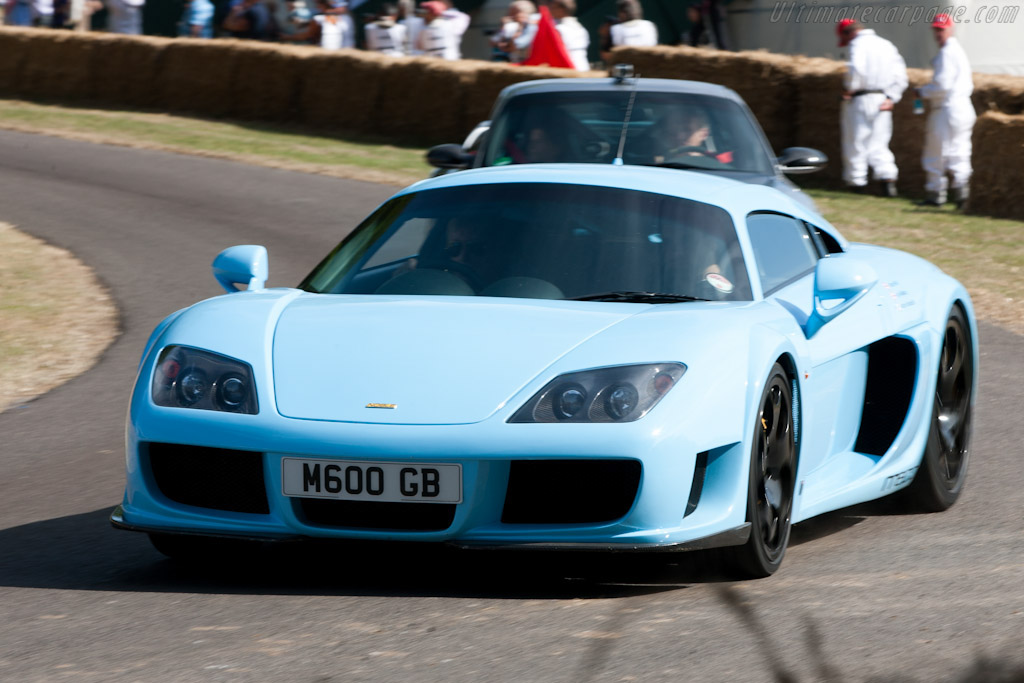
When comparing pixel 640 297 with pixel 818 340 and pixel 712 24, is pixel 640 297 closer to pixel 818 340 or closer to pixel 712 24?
pixel 818 340

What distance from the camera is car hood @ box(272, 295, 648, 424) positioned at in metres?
4.24

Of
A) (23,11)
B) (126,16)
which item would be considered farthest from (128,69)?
(23,11)

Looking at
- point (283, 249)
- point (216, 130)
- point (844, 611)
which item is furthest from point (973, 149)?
point (844, 611)

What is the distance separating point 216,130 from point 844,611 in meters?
19.9

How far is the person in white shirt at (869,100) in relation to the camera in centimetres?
1695

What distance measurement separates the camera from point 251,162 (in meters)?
19.6

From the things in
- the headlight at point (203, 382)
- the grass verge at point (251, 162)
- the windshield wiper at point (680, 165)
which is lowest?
the grass verge at point (251, 162)

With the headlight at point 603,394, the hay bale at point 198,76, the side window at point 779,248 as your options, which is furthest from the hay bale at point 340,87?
the headlight at point 603,394

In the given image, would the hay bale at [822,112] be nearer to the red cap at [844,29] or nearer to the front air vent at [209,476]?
the red cap at [844,29]

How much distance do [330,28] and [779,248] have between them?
2005cm

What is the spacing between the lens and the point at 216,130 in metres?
23.0

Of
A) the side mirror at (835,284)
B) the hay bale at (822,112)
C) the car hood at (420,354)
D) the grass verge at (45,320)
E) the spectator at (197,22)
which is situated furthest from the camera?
the spectator at (197,22)

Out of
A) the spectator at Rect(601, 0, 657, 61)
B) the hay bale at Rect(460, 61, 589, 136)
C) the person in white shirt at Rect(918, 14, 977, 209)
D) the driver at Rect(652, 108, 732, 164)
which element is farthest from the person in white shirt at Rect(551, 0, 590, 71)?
the driver at Rect(652, 108, 732, 164)

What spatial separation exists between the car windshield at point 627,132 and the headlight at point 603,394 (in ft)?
18.1
